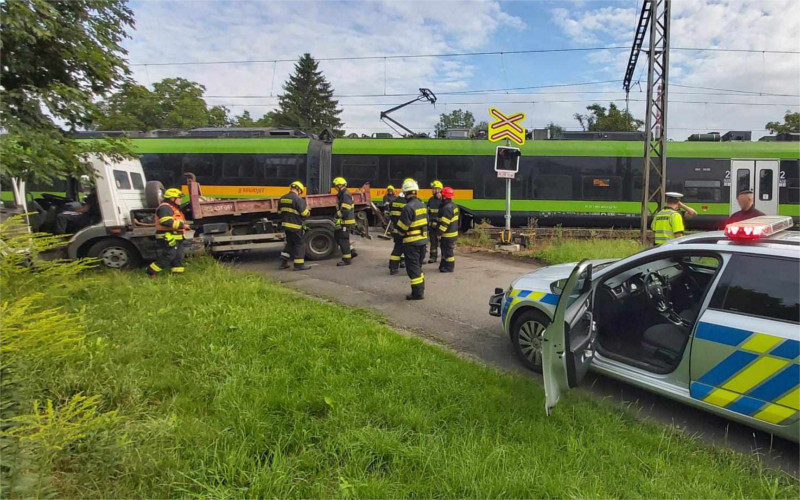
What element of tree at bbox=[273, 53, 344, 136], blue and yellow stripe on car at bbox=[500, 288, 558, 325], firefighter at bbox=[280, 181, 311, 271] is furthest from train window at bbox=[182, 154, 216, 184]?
tree at bbox=[273, 53, 344, 136]

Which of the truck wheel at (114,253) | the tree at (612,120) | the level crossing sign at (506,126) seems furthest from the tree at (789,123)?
the truck wheel at (114,253)

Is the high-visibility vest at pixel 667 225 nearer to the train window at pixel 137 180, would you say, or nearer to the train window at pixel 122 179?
the train window at pixel 122 179

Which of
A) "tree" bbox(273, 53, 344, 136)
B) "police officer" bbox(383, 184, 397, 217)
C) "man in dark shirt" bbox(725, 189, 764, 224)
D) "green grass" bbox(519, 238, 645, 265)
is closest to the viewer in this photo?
"man in dark shirt" bbox(725, 189, 764, 224)

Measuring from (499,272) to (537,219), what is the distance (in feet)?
20.8

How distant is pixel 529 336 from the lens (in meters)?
4.18

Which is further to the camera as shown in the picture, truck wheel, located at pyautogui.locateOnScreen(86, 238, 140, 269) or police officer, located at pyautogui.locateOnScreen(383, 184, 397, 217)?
police officer, located at pyautogui.locateOnScreen(383, 184, 397, 217)

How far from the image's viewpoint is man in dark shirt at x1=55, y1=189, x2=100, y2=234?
301 inches

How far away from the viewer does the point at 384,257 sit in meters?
9.89

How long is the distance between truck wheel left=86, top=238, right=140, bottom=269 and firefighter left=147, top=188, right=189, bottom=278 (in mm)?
817

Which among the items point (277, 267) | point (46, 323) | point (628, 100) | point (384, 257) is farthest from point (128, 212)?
point (628, 100)

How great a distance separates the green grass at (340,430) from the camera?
2.32m

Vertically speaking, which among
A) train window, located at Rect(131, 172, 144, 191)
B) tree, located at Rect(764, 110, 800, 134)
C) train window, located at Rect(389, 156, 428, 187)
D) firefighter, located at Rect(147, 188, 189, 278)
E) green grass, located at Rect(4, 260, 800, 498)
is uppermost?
tree, located at Rect(764, 110, 800, 134)

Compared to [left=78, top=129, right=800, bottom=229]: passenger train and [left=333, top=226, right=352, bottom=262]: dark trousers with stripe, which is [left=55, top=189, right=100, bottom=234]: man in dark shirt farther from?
[left=78, top=129, right=800, bottom=229]: passenger train

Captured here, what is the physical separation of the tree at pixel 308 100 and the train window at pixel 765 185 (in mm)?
43131
